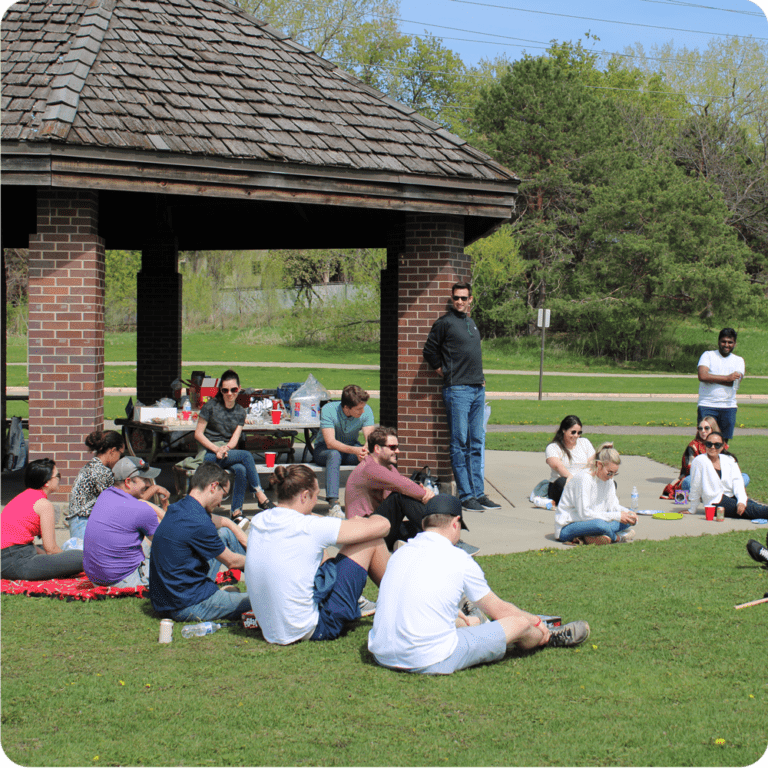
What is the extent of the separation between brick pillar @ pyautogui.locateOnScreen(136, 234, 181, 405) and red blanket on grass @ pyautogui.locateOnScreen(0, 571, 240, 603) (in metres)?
7.32

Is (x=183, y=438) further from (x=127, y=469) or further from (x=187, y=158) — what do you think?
(x=127, y=469)

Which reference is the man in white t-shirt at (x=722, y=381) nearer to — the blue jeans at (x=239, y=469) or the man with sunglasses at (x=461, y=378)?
the man with sunglasses at (x=461, y=378)

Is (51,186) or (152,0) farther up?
(152,0)

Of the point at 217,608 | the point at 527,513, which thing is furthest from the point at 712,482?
the point at 217,608

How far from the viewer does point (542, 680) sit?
455 centimetres

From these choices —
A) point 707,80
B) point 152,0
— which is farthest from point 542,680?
point 707,80

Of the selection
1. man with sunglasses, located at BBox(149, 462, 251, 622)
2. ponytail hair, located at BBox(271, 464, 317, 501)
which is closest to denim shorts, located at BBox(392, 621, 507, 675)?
ponytail hair, located at BBox(271, 464, 317, 501)

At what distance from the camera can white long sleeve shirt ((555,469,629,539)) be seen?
7.71 m

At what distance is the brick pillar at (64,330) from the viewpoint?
8.29 meters

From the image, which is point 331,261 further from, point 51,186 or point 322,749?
point 322,749

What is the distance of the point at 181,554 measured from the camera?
5.46m

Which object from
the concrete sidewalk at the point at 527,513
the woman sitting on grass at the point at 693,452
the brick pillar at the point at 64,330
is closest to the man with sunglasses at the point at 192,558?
the concrete sidewalk at the point at 527,513

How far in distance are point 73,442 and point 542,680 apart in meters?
5.41

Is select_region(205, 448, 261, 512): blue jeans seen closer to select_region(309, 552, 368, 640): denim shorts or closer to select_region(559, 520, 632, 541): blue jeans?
select_region(559, 520, 632, 541): blue jeans
